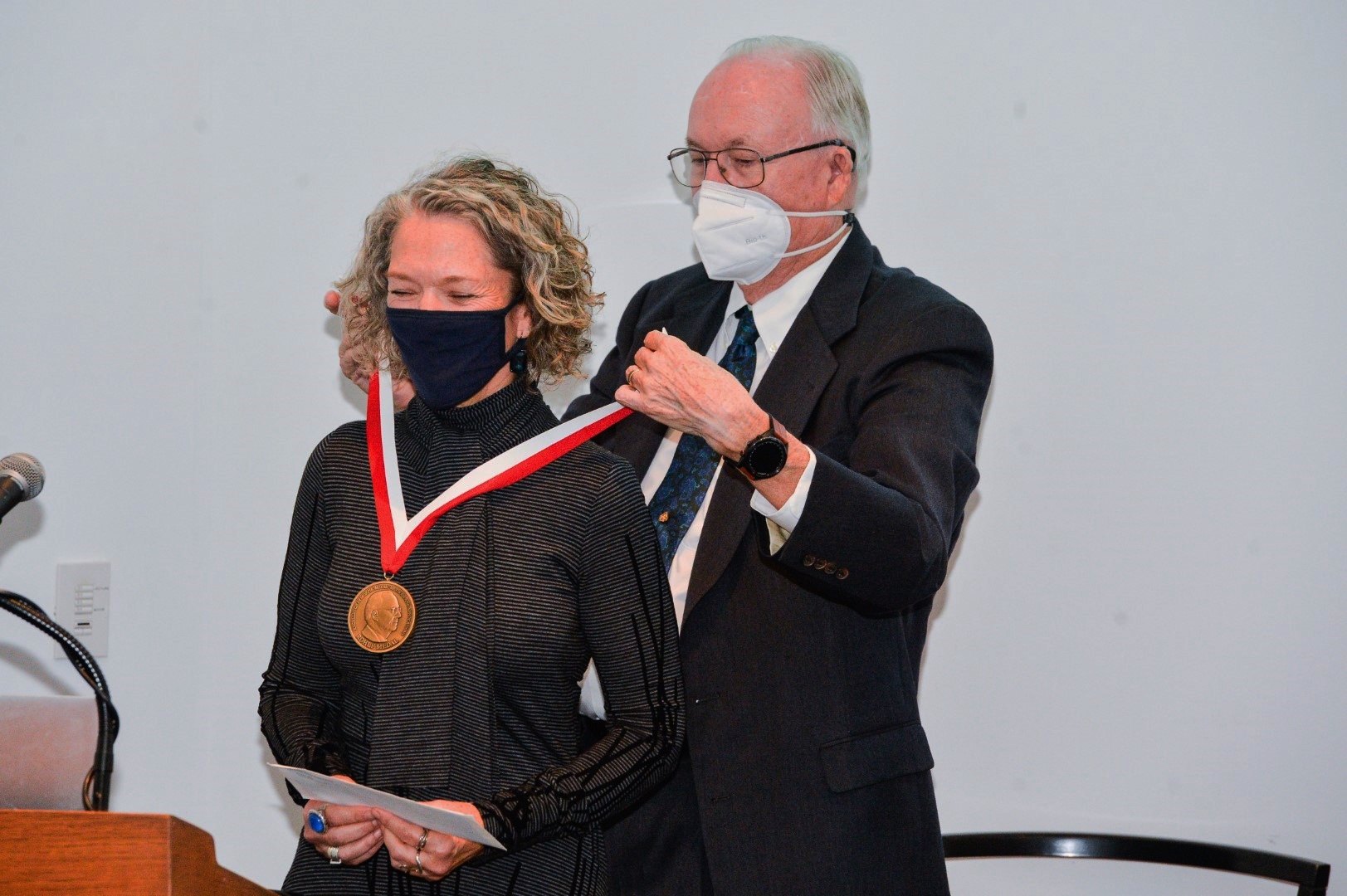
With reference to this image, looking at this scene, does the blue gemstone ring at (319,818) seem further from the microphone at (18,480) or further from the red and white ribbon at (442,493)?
the microphone at (18,480)

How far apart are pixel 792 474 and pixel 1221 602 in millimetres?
1600

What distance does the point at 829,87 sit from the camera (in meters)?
2.31

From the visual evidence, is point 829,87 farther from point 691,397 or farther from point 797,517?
point 797,517

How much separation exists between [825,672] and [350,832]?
29.4 inches

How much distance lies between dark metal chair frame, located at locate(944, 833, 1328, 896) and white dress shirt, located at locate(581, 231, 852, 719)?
1.05m

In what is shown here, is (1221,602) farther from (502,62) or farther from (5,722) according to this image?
(5,722)

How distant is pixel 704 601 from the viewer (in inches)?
79.4

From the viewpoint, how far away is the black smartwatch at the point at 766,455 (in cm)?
169

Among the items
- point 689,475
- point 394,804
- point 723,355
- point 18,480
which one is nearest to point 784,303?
point 723,355

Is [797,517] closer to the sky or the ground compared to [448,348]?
closer to the ground

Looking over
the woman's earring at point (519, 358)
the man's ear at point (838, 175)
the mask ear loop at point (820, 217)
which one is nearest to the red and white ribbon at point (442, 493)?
the woman's earring at point (519, 358)

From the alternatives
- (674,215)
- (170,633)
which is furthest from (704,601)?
(170,633)

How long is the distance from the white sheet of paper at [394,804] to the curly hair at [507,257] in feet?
2.23

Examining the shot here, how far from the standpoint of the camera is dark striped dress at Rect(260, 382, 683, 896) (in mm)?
1736
